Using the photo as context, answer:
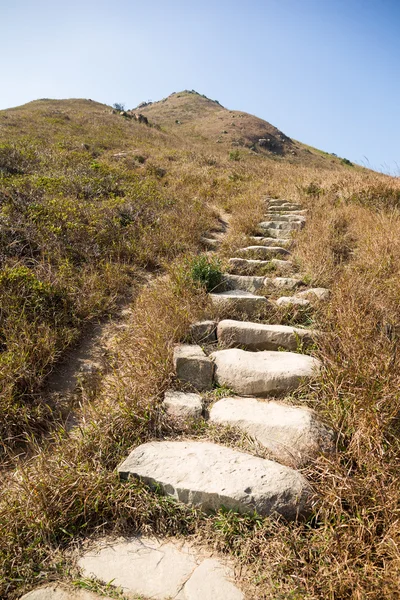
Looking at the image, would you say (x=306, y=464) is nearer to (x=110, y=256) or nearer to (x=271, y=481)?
(x=271, y=481)

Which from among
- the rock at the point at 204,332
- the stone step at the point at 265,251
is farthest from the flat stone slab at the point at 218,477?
the stone step at the point at 265,251

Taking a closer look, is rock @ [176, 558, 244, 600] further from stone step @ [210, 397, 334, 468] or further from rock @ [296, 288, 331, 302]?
rock @ [296, 288, 331, 302]

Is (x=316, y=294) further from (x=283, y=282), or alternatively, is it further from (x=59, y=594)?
(x=59, y=594)

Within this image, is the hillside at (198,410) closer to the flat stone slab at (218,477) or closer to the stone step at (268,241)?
the flat stone slab at (218,477)

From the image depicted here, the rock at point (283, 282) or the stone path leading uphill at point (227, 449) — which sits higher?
the rock at point (283, 282)

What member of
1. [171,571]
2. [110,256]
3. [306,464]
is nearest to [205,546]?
[171,571]

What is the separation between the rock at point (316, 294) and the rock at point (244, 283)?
594 mm

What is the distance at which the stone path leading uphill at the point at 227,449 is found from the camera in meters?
1.75

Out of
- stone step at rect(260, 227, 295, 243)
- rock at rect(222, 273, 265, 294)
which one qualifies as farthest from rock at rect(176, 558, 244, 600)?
stone step at rect(260, 227, 295, 243)

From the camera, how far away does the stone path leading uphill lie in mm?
1750

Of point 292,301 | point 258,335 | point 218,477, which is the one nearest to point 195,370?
point 258,335

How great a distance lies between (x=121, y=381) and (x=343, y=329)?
6.28 feet

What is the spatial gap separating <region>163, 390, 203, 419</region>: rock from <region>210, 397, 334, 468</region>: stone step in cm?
12

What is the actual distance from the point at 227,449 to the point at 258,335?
1325 millimetres
